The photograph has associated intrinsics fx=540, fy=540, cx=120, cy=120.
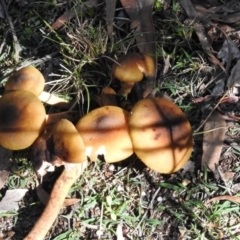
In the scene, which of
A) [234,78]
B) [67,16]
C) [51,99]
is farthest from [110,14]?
[234,78]

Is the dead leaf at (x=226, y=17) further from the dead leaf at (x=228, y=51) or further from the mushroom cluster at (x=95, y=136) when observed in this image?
the mushroom cluster at (x=95, y=136)

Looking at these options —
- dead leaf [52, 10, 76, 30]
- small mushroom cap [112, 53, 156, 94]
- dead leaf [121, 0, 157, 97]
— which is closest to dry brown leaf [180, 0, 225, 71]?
dead leaf [121, 0, 157, 97]

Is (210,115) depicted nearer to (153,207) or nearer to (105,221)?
(153,207)

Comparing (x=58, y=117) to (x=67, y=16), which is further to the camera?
(x=67, y=16)

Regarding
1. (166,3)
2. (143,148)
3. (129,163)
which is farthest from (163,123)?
(166,3)

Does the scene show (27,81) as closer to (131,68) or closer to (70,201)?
(131,68)
